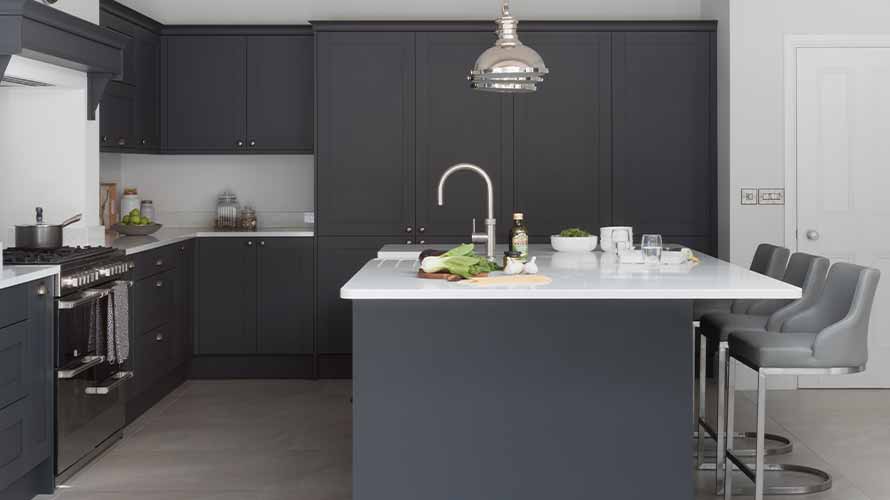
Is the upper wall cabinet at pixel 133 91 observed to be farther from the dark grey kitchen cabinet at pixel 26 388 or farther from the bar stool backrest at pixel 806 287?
the bar stool backrest at pixel 806 287

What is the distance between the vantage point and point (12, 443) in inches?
156

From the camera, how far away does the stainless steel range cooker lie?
440 centimetres

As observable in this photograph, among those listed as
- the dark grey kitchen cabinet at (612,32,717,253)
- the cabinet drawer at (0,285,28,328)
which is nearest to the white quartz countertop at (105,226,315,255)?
the cabinet drawer at (0,285,28,328)

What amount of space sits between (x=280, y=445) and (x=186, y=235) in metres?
2.07

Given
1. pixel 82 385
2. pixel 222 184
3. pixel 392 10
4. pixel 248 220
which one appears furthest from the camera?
pixel 222 184

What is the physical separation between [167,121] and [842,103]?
4399 mm

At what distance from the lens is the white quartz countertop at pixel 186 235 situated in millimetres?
5941

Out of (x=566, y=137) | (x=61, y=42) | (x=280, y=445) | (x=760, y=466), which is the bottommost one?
(x=280, y=445)

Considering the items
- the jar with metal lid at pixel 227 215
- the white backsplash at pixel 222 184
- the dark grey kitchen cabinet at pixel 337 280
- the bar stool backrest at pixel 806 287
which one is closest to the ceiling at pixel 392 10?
the white backsplash at pixel 222 184

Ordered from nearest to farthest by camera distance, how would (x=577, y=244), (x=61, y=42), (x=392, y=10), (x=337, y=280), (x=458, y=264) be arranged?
(x=458, y=264), (x=61, y=42), (x=577, y=244), (x=337, y=280), (x=392, y=10)

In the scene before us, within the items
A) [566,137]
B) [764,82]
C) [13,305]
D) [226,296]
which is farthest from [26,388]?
[764,82]

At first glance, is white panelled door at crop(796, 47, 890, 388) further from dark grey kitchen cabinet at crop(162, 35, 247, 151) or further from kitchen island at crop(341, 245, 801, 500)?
dark grey kitchen cabinet at crop(162, 35, 247, 151)

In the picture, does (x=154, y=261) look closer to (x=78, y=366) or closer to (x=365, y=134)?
(x=78, y=366)

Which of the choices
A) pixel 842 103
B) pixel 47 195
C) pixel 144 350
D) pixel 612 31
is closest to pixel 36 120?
pixel 47 195
